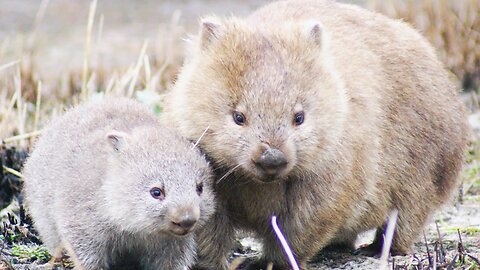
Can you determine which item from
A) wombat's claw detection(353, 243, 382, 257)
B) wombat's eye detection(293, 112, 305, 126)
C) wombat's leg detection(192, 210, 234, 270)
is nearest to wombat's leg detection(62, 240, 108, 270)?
wombat's leg detection(192, 210, 234, 270)

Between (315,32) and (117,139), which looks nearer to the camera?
(117,139)

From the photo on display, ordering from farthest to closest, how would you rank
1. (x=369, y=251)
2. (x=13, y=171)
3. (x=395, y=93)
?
(x=13, y=171) < (x=369, y=251) < (x=395, y=93)

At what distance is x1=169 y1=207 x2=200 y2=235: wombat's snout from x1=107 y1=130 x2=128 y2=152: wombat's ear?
0.63 metres

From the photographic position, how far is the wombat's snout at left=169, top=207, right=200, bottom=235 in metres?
5.92

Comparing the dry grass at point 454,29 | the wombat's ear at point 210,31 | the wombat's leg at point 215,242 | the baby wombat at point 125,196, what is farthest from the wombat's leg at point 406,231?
the dry grass at point 454,29

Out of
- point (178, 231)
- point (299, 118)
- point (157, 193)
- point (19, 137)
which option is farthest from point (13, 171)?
point (299, 118)

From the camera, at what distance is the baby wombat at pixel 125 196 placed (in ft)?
19.8

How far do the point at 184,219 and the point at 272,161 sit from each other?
0.63 m

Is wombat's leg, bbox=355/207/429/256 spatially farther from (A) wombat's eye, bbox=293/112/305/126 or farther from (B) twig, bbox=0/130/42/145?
(B) twig, bbox=0/130/42/145

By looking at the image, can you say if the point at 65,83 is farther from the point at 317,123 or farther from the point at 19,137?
the point at 317,123

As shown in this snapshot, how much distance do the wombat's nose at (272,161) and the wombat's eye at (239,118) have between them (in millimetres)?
296

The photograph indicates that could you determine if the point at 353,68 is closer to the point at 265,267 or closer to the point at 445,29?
the point at 265,267

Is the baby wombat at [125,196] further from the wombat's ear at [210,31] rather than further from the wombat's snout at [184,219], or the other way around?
the wombat's ear at [210,31]

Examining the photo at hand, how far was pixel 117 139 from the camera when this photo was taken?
6297mm
